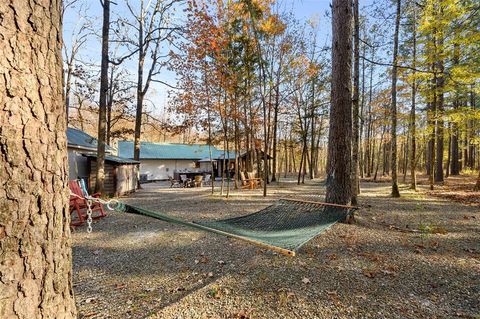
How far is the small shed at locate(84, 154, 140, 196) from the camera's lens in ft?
36.0

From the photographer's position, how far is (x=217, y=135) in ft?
55.1

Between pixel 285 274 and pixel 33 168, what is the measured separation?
2971mm

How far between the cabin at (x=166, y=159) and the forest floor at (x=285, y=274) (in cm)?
1916

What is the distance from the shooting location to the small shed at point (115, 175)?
36.0ft

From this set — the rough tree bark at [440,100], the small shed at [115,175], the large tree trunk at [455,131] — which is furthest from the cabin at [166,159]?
the large tree trunk at [455,131]

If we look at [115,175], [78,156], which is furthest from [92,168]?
[115,175]

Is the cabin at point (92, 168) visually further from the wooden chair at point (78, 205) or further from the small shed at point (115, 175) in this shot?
the wooden chair at point (78, 205)

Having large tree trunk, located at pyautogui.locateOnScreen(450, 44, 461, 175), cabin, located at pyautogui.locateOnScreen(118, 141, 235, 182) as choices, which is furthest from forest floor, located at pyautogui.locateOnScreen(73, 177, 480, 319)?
cabin, located at pyautogui.locateOnScreen(118, 141, 235, 182)

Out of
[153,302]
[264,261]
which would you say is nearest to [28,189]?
[153,302]

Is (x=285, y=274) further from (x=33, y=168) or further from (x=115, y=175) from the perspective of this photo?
(x=115, y=175)

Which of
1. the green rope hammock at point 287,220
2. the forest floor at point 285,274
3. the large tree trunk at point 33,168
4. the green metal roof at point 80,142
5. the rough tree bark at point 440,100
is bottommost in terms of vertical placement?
the forest floor at point 285,274

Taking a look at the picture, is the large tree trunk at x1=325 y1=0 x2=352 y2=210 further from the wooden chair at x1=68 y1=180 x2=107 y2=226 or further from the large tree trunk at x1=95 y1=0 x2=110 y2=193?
the large tree trunk at x1=95 y1=0 x2=110 y2=193

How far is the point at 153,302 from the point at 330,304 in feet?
6.16

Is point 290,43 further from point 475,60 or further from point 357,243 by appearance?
point 357,243
